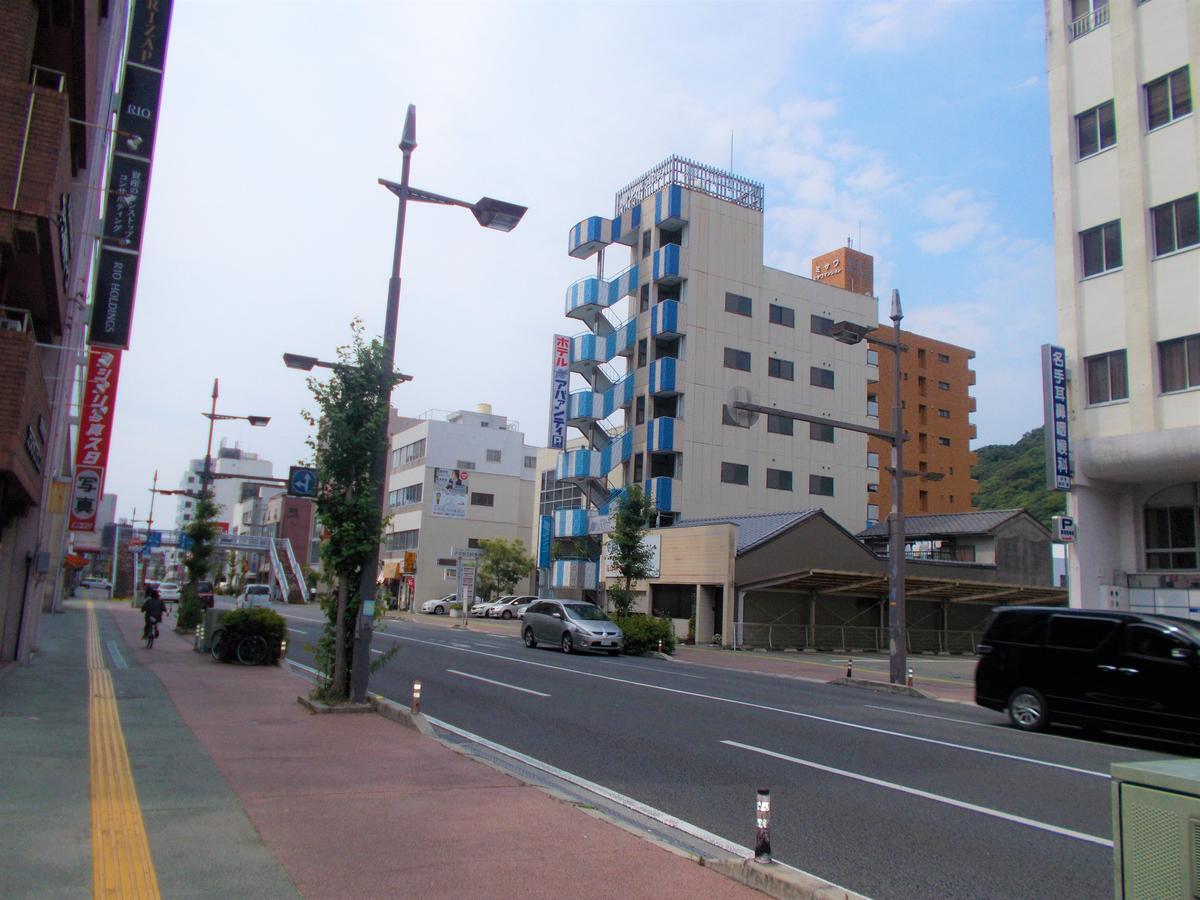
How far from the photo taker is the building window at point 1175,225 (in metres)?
22.0

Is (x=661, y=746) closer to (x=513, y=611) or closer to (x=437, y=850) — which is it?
(x=437, y=850)

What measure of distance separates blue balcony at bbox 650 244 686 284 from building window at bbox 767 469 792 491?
11.8 meters

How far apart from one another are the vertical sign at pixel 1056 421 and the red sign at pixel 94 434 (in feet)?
81.5

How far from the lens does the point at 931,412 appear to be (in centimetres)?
7194

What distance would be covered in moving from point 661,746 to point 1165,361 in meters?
18.7

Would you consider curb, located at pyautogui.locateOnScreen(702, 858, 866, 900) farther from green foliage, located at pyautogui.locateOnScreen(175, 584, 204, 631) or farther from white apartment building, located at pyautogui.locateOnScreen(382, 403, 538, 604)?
white apartment building, located at pyautogui.locateOnScreen(382, 403, 538, 604)

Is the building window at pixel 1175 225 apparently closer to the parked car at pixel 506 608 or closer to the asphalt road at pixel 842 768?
the asphalt road at pixel 842 768

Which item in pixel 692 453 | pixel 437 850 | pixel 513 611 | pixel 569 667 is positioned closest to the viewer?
pixel 437 850

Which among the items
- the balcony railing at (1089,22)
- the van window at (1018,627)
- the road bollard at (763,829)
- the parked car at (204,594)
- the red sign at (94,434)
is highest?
the balcony railing at (1089,22)

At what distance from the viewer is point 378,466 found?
42.0 feet

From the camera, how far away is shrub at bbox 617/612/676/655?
29.0 meters

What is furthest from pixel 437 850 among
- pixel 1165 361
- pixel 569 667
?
pixel 1165 361

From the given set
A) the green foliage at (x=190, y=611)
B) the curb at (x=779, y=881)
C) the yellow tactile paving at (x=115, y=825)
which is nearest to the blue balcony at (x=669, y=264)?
the green foliage at (x=190, y=611)

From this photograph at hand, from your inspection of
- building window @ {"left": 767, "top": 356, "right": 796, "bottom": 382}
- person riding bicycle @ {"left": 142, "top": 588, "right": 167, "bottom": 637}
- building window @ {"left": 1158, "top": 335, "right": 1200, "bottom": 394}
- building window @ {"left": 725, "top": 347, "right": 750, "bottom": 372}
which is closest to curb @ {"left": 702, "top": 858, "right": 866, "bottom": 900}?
building window @ {"left": 1158, "top": 335, "right": 1200, "bottom": 394}
